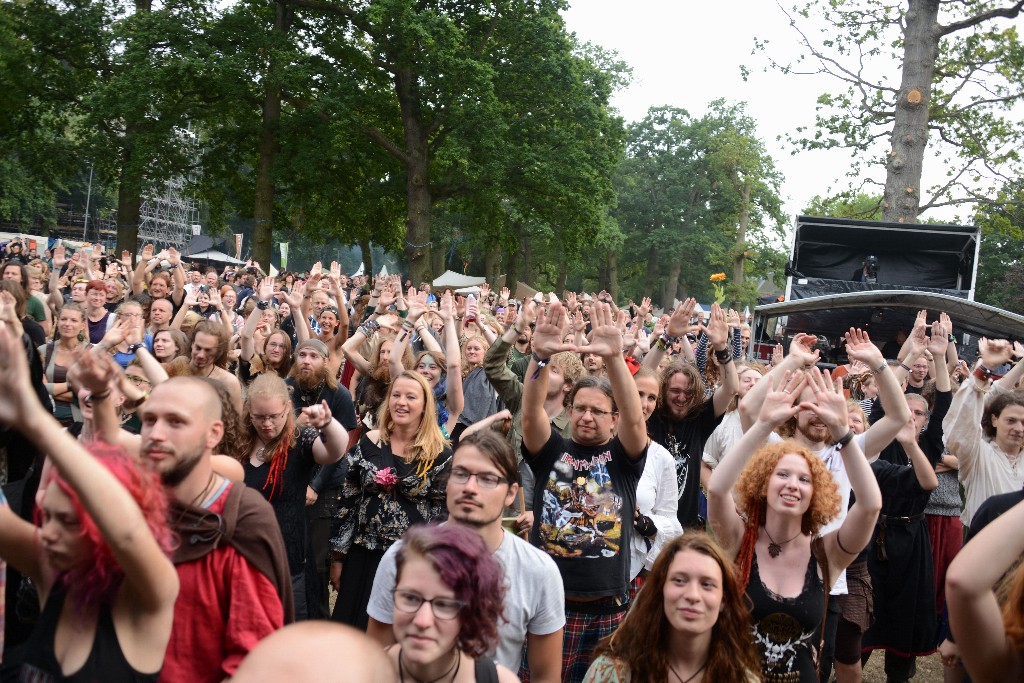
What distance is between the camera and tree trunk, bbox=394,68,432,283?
2602 centimetres

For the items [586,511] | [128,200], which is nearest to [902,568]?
[586,511]

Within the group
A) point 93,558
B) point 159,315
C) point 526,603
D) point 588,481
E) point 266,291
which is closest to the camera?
point 93,558

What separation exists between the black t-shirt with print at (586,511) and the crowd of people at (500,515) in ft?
0.03

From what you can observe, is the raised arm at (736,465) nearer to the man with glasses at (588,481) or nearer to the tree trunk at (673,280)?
the man with glasses at (588,481)

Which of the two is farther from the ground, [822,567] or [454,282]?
[454,282]

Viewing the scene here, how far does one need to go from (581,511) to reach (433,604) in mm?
1597

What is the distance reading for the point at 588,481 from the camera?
12.8ft

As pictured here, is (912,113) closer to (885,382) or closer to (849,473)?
(885,382)

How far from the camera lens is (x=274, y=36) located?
25.8m

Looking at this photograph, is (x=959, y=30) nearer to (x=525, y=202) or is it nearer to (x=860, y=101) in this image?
(x=860, y=101)

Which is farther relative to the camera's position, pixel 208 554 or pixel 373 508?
pixel 373 508

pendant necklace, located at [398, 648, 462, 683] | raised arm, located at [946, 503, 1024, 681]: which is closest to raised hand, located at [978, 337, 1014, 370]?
raised arm, located at [946, 503, 1024, 681]

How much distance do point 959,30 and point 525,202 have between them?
12.8 m

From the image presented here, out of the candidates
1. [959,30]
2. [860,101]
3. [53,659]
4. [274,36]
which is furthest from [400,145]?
[53,659]
